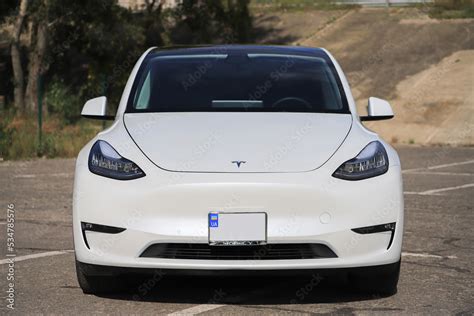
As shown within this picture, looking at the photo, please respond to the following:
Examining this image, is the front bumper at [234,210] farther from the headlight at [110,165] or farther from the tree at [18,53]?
the tree at [18,53]

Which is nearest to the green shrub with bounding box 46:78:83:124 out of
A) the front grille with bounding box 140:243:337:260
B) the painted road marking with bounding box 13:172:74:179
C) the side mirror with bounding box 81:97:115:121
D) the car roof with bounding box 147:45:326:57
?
the painted road marking with bounding box 13:172:74:179

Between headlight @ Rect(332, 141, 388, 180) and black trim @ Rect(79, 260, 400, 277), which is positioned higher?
headlight @ Rect(332, 141, 388, 180)

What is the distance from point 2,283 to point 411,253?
332 centimetres

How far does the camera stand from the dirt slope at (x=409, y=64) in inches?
1092

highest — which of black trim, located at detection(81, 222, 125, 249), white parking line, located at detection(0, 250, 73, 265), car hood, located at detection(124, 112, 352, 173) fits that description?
car hood, located at detection(124, 112, 352, 173)

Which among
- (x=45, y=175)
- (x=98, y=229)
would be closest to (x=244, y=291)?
(x=98, y=229)

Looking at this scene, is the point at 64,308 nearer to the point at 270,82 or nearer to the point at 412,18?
the point at 270,82

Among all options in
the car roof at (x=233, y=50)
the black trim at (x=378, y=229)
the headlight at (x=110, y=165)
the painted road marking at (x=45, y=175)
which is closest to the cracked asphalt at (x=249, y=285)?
the black trim at (x=378, y=229)

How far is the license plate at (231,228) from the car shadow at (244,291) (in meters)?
0.64

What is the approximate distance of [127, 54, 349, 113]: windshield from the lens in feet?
24.2

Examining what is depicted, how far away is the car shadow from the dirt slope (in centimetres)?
1893

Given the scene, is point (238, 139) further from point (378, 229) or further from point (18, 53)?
point (18, 53)

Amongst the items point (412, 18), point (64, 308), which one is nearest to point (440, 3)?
point (412, 18)

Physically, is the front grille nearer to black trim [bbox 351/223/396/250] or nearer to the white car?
the white car
